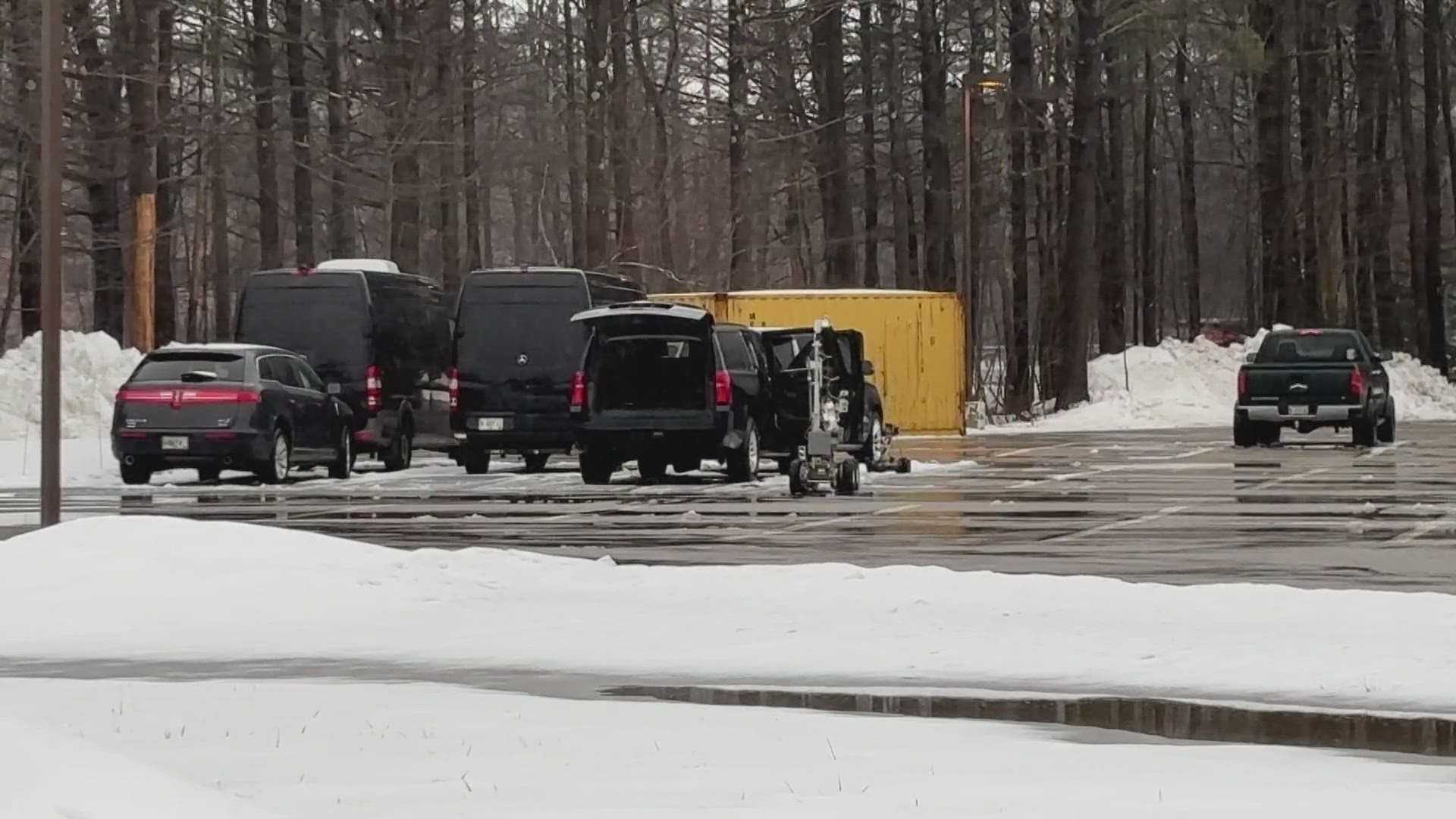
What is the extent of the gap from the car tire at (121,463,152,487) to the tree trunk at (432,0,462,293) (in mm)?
19898

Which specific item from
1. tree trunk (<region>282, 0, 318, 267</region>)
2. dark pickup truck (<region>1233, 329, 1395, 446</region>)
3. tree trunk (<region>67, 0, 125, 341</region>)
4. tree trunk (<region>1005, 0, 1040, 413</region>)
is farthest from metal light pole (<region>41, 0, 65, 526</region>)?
tree trunk (<region>1005, 0, 1040, 413</region>)

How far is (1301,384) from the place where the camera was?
35906 mm

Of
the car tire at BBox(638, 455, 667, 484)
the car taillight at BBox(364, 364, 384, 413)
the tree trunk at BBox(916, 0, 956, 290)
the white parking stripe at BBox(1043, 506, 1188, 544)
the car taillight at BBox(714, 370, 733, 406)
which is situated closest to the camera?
the white parking stripe at BBox(1043, 506, 1188, 544)

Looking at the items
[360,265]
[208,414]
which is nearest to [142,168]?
[360,265]

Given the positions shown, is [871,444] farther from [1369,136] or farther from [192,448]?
[1369,136]

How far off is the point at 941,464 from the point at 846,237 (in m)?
22.0

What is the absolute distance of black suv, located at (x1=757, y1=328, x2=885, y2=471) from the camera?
2739 centimetres

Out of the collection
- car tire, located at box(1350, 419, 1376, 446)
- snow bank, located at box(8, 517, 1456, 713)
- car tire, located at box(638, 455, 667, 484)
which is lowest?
snow bank, located at box(8, 517, 1456, 713)

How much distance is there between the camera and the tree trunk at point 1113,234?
2201 inches

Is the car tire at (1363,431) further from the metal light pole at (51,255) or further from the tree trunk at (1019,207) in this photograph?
the metal light pole at (51,255)

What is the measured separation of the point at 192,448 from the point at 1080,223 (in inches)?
993

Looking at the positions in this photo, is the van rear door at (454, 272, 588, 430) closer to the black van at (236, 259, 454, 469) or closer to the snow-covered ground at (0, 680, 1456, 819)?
the black van at (236, 259, 454, 469)

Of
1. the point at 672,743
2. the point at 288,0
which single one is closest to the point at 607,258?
the point at 288,0

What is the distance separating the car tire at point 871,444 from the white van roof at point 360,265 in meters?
7.25
